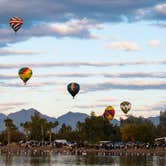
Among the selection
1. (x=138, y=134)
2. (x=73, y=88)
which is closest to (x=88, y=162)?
(x=73, y=88)

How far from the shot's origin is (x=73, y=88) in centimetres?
11312

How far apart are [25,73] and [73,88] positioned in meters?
12.6

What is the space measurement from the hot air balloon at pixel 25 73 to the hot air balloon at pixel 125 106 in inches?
1530

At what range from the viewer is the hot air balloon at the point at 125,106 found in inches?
5482

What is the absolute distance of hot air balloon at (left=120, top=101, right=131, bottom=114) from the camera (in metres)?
139

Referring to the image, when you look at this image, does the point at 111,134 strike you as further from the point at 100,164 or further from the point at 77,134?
the point at 100,164

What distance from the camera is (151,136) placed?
146125mm

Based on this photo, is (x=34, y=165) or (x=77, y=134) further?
(x=77, y=134)

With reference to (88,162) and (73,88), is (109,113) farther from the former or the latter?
(88,162)

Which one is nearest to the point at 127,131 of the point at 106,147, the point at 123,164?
the point at 106,147

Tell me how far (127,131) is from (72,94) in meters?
44.0

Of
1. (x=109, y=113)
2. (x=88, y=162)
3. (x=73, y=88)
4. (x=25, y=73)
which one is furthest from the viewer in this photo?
(x=109, y=113)

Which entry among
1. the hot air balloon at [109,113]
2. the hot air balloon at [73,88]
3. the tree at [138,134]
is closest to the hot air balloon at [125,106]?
the tree at [138,134]

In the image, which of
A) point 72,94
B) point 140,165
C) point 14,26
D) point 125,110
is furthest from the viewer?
point 125,110
